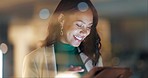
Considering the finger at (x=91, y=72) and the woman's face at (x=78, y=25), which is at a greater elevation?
the woman's face at (x=78, y=25)

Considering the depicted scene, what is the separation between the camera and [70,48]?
1825 millimetres

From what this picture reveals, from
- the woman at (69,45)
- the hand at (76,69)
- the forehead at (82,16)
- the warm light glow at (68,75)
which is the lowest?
the warm light glow at (68,75)

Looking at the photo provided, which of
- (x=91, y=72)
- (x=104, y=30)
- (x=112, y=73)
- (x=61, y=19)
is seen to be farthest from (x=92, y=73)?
(x=61, y=19)

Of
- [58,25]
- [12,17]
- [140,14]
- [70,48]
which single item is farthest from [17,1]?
[140,14]

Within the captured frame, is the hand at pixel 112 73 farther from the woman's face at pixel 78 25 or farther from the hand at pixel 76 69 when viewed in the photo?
the woman's face at pixel 78 25

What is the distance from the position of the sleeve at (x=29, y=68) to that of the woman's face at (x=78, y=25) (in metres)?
0.25

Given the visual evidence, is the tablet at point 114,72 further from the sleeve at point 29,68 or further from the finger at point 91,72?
the sleeve at point 29,68

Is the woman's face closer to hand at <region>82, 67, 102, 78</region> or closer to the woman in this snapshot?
the woman

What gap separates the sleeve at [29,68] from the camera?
1.82 metres

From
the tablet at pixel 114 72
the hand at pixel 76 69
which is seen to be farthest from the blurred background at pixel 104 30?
the hand at pixel 76 69

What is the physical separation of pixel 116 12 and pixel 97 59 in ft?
0.94

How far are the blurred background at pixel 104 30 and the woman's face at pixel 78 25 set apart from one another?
0.07 m

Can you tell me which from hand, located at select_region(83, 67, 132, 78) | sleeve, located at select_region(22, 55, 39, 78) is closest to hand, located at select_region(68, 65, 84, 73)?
hand, located at select_region(83, 67, 132, 78)

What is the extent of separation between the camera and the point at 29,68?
1.83m
